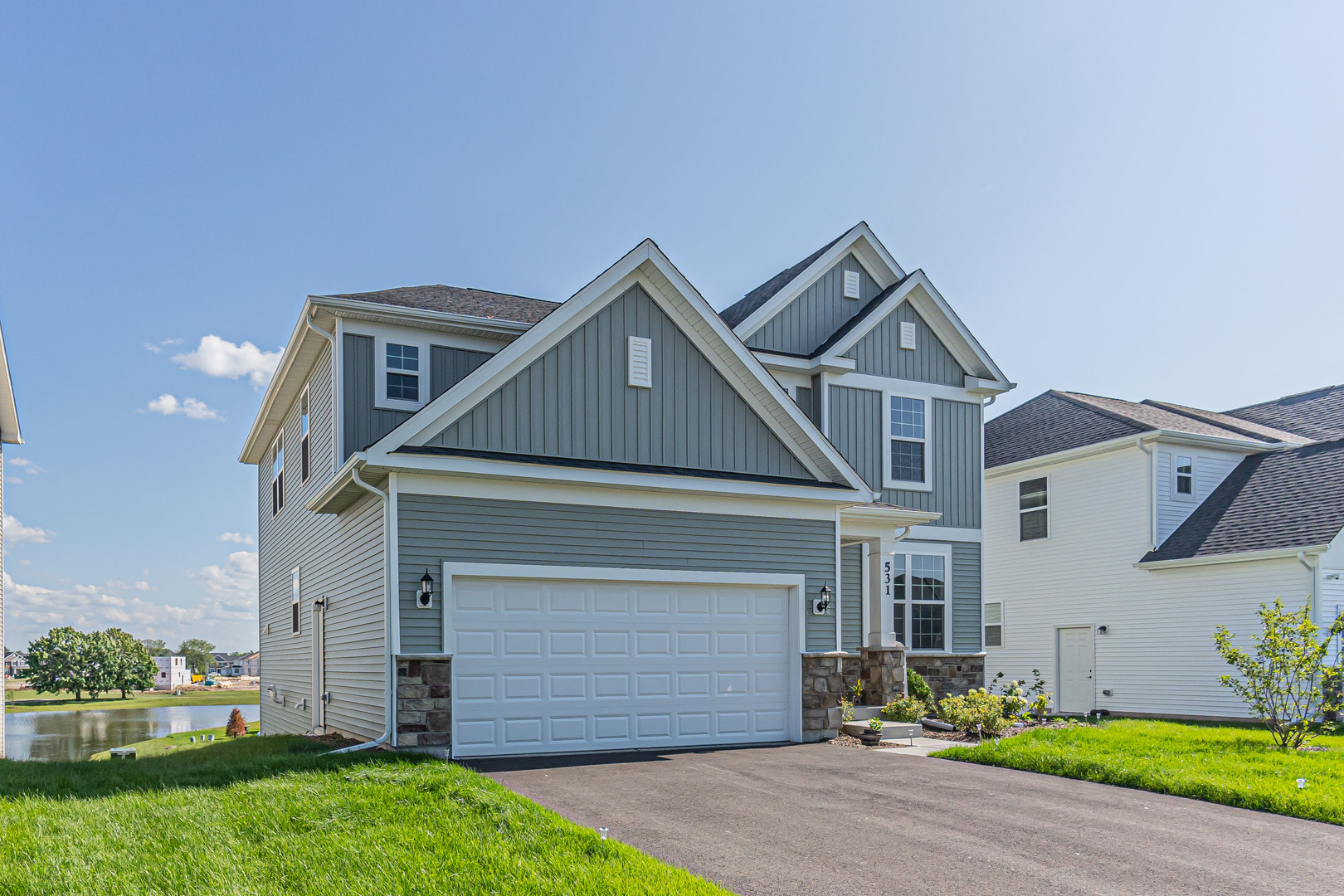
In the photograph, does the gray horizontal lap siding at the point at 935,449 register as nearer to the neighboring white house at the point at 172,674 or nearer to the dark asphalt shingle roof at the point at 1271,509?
the dark asphalt shingle roof at the point at 1271,509

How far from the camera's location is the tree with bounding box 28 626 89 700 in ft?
259

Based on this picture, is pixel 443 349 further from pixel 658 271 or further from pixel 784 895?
pixel 784 895

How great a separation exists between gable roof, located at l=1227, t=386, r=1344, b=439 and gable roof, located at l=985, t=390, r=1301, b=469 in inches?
28.2

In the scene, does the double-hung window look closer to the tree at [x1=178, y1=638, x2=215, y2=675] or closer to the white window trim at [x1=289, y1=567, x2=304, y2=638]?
the white window trim at [x1=289, y1=567, x2=304, y2=638]

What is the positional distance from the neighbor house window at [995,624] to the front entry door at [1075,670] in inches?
58.5

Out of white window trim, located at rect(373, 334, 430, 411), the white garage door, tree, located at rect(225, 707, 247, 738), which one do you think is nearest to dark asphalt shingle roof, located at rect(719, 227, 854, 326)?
white window trim, located at rect(373, 334, 430, 411)

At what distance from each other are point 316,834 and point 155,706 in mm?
72920

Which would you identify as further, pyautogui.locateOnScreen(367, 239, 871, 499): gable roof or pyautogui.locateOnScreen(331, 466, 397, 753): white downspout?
pyautogui.locateOnScreen(367, 239, 871, 499): gable roof

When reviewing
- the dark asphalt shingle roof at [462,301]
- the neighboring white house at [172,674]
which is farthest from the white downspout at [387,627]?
the neighboring white house at [172,674]

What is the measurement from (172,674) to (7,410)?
133 metres

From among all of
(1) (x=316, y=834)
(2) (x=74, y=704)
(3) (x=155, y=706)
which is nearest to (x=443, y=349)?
(1) (x=316, y=834)

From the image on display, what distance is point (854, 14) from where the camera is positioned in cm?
1380

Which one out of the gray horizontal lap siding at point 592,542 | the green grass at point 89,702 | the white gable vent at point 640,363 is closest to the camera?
the gray horizontal lap siding at point 592,542

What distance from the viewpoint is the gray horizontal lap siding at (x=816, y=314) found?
17.7m
